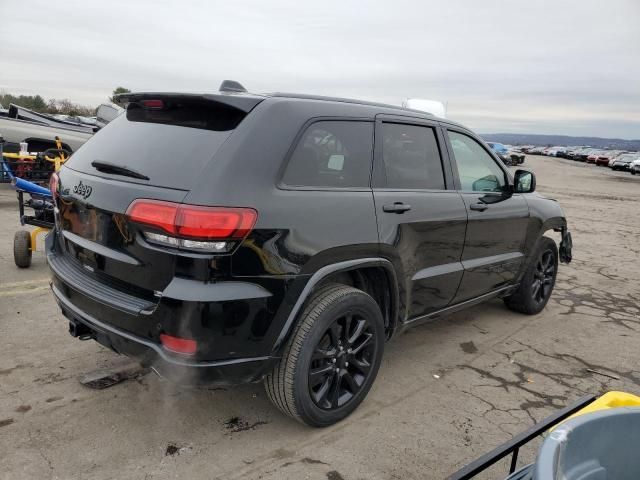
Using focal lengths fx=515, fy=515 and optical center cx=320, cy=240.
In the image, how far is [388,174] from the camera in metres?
3.14

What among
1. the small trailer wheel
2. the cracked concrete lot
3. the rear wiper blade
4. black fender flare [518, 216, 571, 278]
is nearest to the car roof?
the rear wiper blade

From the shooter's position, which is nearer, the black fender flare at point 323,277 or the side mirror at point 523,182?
the black fender flare at point 323,277

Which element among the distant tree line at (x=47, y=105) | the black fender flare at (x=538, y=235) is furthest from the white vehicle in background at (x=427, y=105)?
the distant tree line at (x=47, y=105)

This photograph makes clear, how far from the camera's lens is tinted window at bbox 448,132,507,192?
3830mm

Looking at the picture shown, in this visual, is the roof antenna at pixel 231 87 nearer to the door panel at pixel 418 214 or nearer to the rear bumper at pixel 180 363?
the door panel at pixel 418 214

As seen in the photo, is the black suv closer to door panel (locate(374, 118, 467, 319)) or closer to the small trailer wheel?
door panel (locate(374, 118, 467, 319))

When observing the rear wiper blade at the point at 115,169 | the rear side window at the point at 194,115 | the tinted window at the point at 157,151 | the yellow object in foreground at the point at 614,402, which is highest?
the rear side window at the point at 194,115

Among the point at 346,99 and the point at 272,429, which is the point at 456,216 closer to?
the point at 346,99

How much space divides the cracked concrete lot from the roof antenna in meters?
1.63

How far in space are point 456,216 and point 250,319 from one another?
1840 mm

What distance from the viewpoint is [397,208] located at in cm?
308

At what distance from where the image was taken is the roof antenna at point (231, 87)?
9.41 feet

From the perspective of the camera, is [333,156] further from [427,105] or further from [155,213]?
[427,105]

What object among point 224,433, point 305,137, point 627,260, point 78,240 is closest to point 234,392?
point 224,433
